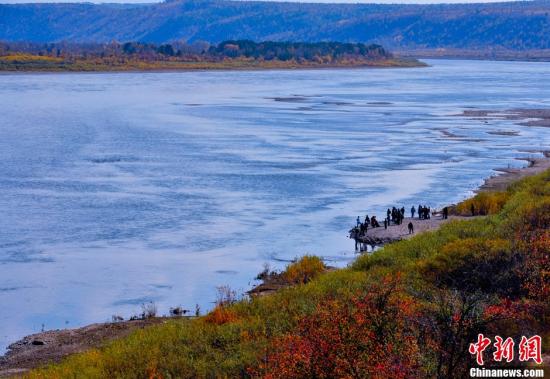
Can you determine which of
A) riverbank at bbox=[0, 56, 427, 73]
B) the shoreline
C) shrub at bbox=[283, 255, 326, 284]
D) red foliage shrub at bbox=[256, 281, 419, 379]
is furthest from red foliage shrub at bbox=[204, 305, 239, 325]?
riverbank at bbox=[0, 56, 427, 73]

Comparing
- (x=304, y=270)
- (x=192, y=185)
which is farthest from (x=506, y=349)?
(x=192, y=185)

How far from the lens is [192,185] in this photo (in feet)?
105

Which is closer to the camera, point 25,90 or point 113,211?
point 113,211

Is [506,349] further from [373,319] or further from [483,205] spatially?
[483,205]

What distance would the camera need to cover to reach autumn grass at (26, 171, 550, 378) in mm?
11359

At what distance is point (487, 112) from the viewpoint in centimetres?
5975

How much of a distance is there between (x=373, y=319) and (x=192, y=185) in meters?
20.1

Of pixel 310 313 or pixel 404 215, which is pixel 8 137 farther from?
pixel 310 313

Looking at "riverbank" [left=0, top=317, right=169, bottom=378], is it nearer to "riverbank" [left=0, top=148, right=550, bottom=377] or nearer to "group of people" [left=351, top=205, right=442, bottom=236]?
"riverbank" [left=0, top=148, right=550, bottom=377]

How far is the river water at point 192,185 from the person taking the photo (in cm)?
2062

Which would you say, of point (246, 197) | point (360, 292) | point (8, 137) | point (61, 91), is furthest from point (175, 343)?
point (61, 91)

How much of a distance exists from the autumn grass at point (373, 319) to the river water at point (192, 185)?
13.6 feet

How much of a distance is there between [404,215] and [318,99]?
151 ft

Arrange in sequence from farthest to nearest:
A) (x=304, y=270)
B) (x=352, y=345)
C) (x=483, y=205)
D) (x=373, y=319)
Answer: (x=483, y=205), (x=304, y=270), (x=373, y=319), (x=352, y=345)
